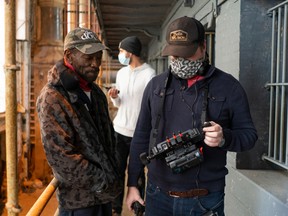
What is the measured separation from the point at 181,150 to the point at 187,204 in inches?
12.7

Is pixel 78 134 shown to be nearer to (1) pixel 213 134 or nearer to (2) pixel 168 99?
(2) pixel 168 99

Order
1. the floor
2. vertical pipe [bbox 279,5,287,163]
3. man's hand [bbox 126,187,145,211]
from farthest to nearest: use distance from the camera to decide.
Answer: the floor, vertical pipe [bbox 279,5,287,163], man's hand [bbox 126,187,145,211]

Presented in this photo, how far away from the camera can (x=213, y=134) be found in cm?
171

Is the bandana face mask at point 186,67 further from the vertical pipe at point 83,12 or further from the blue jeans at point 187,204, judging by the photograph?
the vertical pipe at point 83,12

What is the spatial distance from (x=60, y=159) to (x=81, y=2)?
32.8 feet

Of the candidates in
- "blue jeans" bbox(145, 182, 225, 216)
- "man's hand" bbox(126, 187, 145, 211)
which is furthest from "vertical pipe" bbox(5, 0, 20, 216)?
"blue jeans" bbox(145, 182, 225, 216)

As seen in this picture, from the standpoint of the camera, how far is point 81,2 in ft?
36.3

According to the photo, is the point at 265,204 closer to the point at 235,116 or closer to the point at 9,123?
the point at 235,116

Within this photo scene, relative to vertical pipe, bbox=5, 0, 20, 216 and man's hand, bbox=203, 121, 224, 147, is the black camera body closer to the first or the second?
man's hand, bbox=203, 121, 224, 147

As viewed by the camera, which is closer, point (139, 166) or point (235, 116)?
point (235, 116)

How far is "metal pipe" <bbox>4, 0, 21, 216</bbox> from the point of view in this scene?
1.70 meters

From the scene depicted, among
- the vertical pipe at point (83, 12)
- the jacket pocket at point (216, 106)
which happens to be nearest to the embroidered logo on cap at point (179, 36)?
the jacket pocket at point (216, 106)

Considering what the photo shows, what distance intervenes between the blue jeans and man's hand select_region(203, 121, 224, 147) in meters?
0.39

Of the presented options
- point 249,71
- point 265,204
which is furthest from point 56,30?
point 265,204
